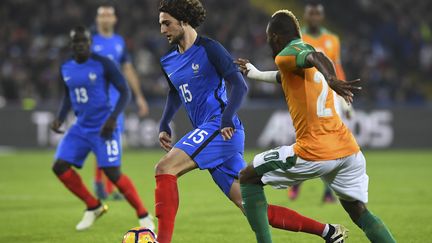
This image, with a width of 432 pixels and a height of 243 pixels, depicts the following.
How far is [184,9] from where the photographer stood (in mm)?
6711

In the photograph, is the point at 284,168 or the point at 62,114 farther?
the point at 62,114

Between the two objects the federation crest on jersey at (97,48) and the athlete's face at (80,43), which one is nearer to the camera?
the athlete's face at (80,43)

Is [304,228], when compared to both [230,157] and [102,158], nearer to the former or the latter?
[230,157]

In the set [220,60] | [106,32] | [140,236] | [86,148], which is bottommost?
[86,148]

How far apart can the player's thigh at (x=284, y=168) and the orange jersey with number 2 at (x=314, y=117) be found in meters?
0.06

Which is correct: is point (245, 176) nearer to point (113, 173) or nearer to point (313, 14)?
point (113, 173)

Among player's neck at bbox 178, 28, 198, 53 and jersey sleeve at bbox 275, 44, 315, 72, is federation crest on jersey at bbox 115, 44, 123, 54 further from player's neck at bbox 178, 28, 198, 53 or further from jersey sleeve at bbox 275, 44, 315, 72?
jersey sleeve at bbox 275, 44, 315, 72

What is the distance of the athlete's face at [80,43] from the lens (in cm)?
923

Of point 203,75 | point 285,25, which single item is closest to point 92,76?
point 203,75

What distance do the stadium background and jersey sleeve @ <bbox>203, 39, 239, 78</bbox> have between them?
6.20 metres

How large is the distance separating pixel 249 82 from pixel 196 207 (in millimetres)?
11327

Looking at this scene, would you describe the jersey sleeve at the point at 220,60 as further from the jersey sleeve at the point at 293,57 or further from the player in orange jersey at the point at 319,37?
the player in orange jersey at the point at 319,37

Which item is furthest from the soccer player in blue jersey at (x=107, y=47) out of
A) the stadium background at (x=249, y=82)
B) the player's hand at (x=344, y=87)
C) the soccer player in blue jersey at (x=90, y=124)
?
the player's hand at (x=344, y=87)

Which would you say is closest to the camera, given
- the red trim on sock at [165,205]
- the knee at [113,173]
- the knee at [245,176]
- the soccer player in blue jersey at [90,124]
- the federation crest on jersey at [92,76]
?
the knee at [245,176]
